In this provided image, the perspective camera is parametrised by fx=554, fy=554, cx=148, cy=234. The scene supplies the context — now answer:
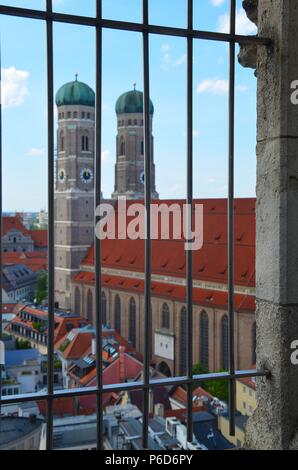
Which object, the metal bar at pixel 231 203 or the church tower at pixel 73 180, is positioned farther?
the church tower at pixel 73 180

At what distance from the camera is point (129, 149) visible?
150 feet

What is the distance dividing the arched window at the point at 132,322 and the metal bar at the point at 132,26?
30554 mm

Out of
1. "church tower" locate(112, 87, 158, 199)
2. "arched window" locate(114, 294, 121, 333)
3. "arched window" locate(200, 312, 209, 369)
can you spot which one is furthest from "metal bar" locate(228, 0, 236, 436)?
"church tower" locate(112, 87, 158, 199)

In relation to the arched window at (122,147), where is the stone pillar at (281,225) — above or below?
below

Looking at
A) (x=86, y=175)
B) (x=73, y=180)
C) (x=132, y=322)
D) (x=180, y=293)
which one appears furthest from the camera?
(x=86, y=175)

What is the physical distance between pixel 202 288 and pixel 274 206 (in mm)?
27160

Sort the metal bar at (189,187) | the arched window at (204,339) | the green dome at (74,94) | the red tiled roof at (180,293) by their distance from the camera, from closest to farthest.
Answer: the metal bar at (189,187) < the red tiled roof at (180,293) < the arched window at (204,339) < the green dome at (74,94)

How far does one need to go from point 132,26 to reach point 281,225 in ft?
2.58

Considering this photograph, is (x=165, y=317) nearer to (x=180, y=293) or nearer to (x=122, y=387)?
(x=180, y=293)

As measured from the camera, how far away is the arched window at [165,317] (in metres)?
30.4

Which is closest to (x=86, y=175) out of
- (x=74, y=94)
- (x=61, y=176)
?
(x=61, y=176)

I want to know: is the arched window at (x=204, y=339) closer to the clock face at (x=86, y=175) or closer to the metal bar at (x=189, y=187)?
the clock face at (x=86, y=175)

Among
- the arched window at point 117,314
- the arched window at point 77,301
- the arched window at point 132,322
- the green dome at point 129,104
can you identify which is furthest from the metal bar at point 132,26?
the green dome at point 129,104

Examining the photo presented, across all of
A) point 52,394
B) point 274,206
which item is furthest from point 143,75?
point 52,394
